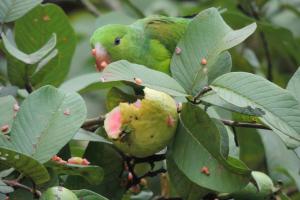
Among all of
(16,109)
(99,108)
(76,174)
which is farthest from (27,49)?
(99,108)

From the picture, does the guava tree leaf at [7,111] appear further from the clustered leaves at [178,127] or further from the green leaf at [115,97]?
the green leaf at [115,97]

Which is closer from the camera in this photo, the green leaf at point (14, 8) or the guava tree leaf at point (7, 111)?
the guava tree leaf at point (7, 111)

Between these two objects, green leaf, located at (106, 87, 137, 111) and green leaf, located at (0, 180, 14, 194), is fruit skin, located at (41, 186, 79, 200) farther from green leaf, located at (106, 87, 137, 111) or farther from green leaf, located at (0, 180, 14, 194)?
green leaf, located at (106, 87, 137, 111)

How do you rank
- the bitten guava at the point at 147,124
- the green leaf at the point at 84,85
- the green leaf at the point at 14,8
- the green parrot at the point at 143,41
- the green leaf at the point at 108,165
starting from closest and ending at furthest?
the bitten guava at the point at 147,124
the green leaf at the point at 108,165
the green leaf at the point at 14,8
the green leaf at the point at 84,85
the green parrot at the point at 143,41

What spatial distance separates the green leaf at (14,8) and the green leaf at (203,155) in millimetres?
372

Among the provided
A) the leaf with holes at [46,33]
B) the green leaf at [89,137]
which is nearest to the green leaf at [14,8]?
the leaf with holes at [46,33]

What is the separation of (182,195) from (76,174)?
0.17 metres

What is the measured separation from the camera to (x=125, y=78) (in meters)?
0.92

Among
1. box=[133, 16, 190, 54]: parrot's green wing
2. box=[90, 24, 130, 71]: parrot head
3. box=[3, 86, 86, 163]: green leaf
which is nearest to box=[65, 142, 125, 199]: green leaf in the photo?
box=[3, 86, 86, 163]: green leaf

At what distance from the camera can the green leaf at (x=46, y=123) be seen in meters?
0.91

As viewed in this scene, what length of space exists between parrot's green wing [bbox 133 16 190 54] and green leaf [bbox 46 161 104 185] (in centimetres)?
53

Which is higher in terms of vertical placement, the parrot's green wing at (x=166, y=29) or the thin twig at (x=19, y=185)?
the thin twig at (x=19, y=185)

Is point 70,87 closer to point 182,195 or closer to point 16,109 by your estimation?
point 16,109

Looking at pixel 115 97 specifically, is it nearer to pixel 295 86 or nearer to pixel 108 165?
pixel 108 165
